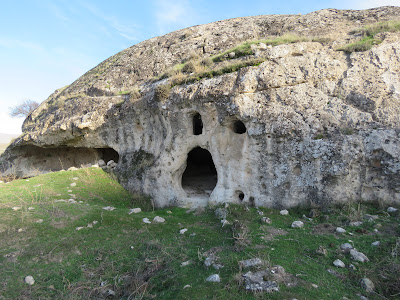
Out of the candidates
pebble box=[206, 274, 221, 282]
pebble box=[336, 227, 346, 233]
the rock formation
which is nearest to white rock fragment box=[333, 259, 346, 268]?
pebble box=[336, 227, 346, 233]

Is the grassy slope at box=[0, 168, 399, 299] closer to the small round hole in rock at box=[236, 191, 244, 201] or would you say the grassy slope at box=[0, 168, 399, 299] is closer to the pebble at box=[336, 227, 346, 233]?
the pebble at box=[336, 227, 346, 233]

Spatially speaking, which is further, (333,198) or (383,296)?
(333,198)

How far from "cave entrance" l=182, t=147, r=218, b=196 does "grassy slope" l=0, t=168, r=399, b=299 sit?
2711 millimetres

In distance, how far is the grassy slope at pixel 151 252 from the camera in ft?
12.0

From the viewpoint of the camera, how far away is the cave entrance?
9.79 metres

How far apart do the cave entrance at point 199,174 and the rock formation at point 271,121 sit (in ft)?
0.51

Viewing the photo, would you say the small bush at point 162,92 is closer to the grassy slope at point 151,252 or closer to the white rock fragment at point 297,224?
the grassy slope at point 151,252

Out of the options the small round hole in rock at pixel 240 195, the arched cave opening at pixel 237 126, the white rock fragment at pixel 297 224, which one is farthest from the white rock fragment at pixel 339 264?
the arched cave opening at pixel 237 126

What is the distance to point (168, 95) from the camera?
8578 mm

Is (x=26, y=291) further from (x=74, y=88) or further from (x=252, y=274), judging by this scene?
(x=74, y=88)

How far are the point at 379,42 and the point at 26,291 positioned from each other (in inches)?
380

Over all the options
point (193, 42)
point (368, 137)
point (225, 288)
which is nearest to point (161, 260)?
point (225, 288)

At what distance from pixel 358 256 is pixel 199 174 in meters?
8.62

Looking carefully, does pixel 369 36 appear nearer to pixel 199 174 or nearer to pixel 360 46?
pixel 360 46
